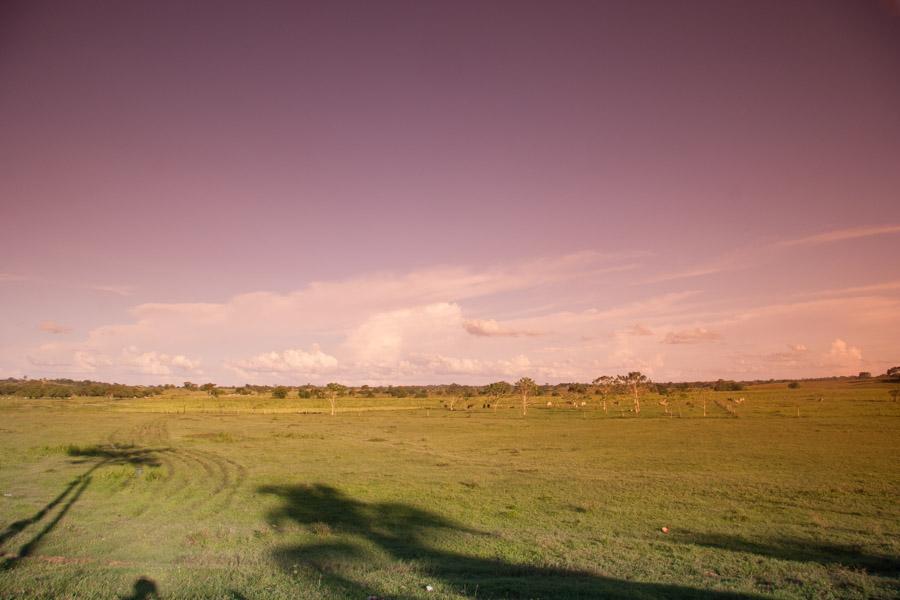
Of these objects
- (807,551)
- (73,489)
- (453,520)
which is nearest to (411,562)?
(453,520)

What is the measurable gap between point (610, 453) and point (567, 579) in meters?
24.5

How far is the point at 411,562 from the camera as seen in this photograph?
11.9 meters

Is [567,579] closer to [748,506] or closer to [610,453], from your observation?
[748,506]

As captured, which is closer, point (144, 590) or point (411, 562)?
point (144, 590)

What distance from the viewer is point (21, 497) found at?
1952 centimetres

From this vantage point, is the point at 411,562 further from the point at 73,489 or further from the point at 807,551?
the point at 73,489

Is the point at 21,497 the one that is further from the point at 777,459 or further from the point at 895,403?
the point at 895,403

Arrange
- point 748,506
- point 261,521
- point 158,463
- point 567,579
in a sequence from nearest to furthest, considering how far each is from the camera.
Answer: point 567,579, point 261,521, point 748,506, point 158,463

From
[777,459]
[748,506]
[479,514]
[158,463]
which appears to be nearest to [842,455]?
[777,459]

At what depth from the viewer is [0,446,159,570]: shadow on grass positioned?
1327cm

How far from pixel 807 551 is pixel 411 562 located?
32.0 feet

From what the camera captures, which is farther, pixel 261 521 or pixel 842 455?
pixel 842 455

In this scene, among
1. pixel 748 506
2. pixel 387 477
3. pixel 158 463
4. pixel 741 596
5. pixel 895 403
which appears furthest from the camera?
pixel 895 403

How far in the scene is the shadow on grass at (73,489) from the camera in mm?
13270
